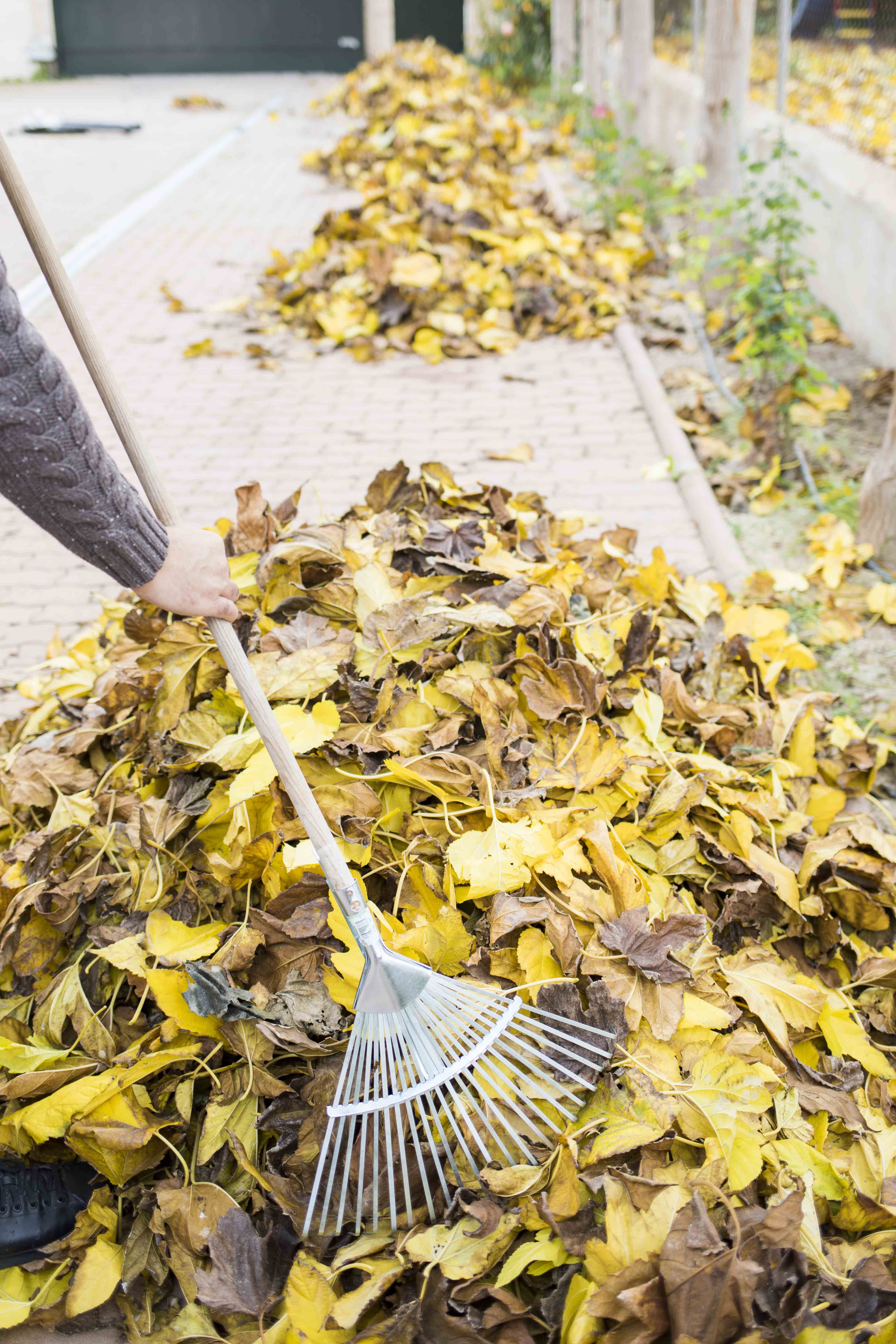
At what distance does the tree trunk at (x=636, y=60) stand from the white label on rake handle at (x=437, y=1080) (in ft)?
32.5

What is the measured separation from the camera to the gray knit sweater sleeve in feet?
4.25

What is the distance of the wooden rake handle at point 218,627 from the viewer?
4.93 ft

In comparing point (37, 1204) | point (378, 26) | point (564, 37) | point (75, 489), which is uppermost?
point (378, 26)

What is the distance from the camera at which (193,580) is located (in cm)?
160

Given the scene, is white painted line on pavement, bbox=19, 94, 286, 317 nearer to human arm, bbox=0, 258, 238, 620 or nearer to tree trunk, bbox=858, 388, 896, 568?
tree trunk, bbox=858, 388, 896, 568

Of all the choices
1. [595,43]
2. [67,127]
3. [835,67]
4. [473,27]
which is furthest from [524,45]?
[835,67]

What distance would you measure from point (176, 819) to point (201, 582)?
630 millimetres

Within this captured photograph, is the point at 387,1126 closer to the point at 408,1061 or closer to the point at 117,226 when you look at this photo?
the point at 408,1061

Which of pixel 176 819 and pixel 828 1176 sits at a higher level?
pixel 176 819

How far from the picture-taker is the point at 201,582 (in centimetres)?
161

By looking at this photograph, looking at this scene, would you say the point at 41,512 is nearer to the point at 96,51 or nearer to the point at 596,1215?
the point at 596,1215

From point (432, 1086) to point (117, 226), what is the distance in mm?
8791

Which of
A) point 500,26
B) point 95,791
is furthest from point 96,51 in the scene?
point 95,791

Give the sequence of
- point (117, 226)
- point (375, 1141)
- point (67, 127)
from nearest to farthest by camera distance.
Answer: point (375, 1141)
point (117, 226)
point (67, 127)
